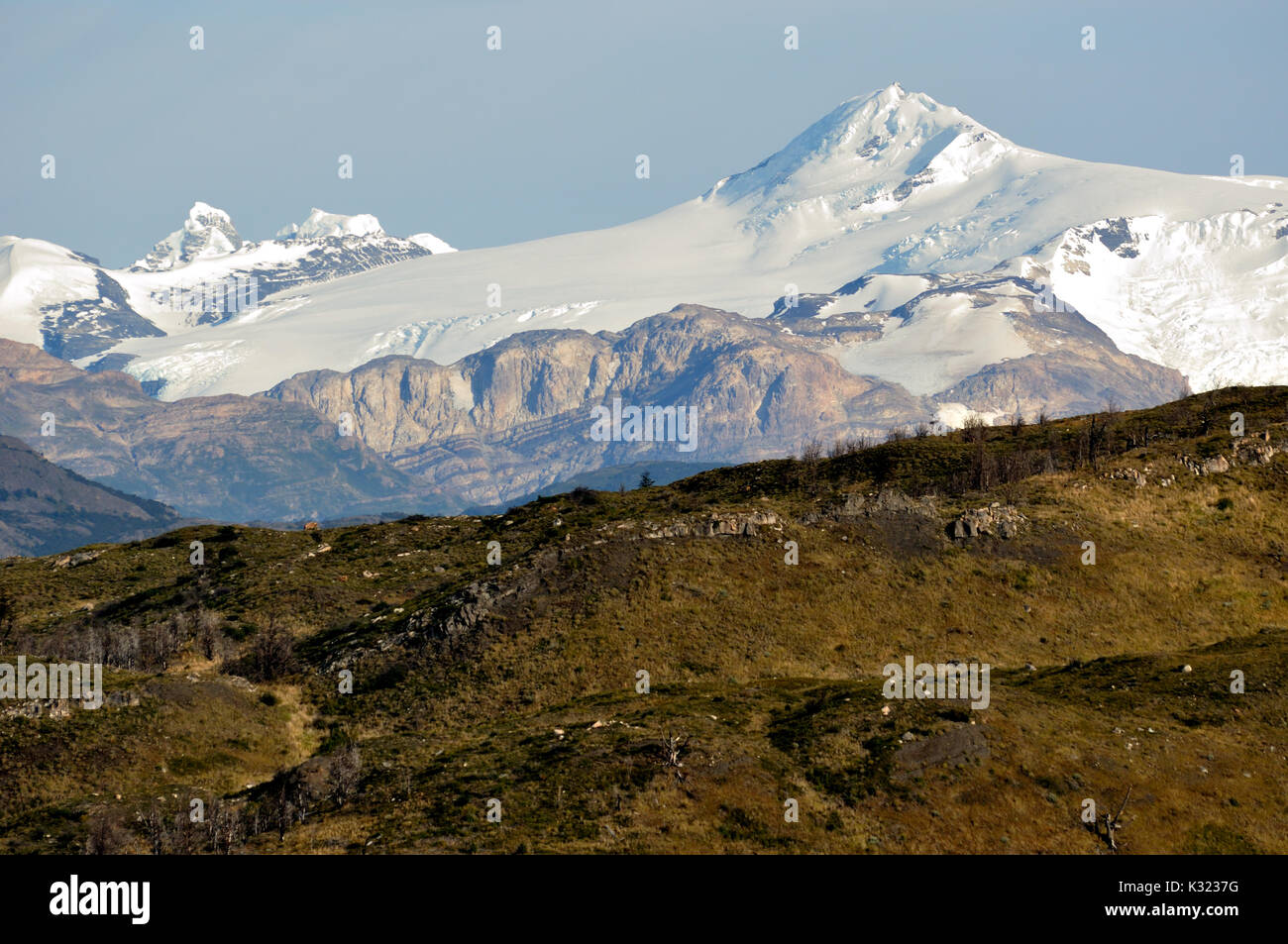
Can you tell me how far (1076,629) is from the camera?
81.1 m

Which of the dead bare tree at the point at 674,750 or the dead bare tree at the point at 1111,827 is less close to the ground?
the dead bare tree at the point at 674,750

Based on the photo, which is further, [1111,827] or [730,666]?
[730,666]

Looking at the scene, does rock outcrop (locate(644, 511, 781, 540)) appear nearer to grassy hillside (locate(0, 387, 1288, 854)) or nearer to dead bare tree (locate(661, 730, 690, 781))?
grassy hillside (locate(0, 387, 1288, 854))

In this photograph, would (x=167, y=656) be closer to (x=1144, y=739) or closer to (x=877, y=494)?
(x=877, y=494)

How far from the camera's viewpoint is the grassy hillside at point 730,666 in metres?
54.2

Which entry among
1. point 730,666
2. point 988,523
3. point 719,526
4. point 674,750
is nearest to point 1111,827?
point 674,750

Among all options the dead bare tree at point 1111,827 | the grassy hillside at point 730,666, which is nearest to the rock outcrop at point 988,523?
the grassy hillside at point 730,666

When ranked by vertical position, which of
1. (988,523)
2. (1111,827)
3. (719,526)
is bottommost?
(1111,827)

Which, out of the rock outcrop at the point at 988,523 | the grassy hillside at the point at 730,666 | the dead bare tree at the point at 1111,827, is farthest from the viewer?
the rock outcrop at the point at 988,523

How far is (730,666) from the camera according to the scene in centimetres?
7794

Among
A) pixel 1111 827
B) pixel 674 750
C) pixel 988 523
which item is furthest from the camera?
pixel 988 523

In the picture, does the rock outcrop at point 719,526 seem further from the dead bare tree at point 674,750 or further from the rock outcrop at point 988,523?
the dead bare tree at point 674,750

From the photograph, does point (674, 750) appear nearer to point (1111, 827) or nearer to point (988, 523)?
point (1111, 827)
